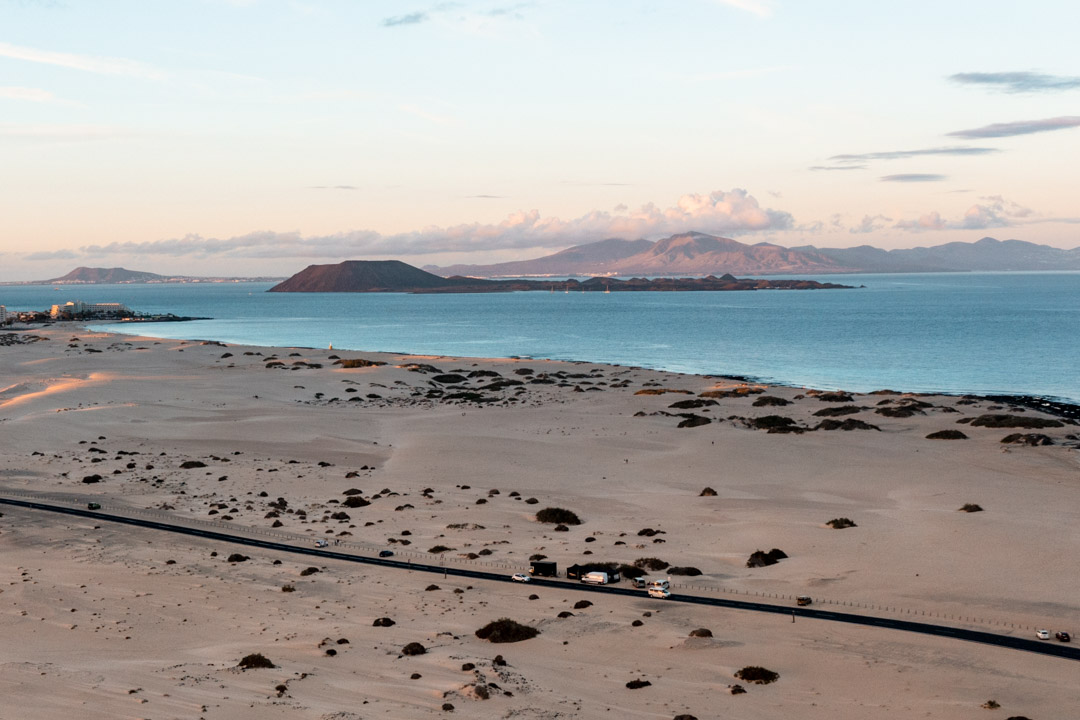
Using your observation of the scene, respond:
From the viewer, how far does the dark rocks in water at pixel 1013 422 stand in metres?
74.9

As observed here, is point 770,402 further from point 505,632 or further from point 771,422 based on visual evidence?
point 505,632

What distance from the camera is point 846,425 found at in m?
78.6

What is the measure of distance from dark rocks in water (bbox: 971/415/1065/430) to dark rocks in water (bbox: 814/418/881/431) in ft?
27.2

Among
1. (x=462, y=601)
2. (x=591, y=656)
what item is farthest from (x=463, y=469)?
(x=591, y=656)

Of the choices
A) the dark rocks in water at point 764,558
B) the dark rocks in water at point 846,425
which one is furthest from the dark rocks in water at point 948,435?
the dark rocks in water at point 764,558

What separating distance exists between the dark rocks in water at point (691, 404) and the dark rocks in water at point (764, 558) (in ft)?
157

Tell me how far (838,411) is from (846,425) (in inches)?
297

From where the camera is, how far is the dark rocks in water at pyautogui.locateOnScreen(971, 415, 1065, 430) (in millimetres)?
74938

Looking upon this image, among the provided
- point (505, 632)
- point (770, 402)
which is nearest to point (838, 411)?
point (770, 402)

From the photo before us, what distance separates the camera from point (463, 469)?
65.0m

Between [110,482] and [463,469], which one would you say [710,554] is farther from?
[110,482]

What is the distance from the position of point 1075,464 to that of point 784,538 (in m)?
29.1

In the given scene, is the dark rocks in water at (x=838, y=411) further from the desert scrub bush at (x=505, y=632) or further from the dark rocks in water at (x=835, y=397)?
the desert scrub bush at (x=505, y=632)

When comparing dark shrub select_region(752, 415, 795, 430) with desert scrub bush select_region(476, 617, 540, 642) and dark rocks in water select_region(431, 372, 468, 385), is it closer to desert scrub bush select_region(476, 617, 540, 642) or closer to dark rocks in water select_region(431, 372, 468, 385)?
dark rocks in water select_region(431, 372, 468, 385)
